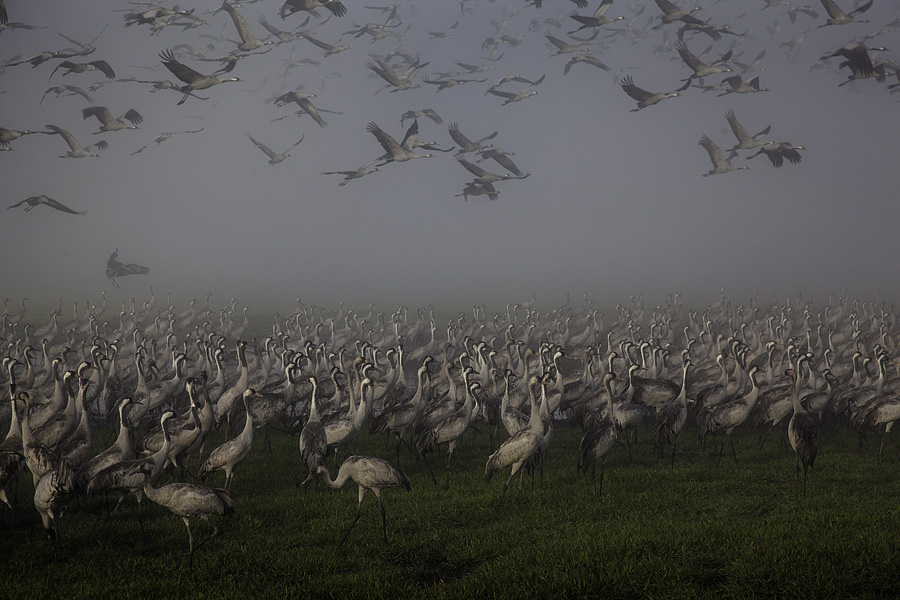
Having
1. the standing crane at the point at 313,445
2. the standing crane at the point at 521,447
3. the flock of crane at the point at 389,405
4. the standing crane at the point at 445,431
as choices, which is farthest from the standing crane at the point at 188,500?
the standing crane at the point at 445,431

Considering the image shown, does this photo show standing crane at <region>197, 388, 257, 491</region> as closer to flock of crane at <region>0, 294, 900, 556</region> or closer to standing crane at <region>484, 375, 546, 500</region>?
flock of crane at <region>0, 294, 900, 556</region>

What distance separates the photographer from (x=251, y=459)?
48.4 ft

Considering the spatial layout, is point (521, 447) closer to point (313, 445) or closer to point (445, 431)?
point (445, 431)

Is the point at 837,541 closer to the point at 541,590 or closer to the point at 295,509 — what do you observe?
the point at 541,590

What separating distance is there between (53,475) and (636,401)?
13168 mm

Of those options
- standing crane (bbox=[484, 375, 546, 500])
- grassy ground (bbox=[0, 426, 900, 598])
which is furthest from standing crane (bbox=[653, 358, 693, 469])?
standing crane (bbox=[484, 375, 546, 500])

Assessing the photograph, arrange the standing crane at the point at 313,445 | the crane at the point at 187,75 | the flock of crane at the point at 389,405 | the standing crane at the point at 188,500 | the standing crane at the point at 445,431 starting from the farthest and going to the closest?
the crane at the point at 187,75, the standing crane at the point at 445,431, the standing crane at the point at 313,445, the flock of crane at the point at 389,405, the standing crane at the point at 188,500

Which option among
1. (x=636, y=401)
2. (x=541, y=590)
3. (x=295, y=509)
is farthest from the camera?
(x=636, y=401)

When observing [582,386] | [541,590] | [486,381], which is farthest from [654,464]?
[541,590]

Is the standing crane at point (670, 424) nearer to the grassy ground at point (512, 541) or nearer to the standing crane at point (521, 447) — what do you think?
the grassy ground at point (512, 541)

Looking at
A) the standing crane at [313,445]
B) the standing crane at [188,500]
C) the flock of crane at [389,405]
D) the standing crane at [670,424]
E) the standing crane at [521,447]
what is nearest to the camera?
the standing crane at [188,500]

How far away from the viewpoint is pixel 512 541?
9.59m

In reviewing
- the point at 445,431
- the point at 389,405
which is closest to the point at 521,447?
the point at 445,431

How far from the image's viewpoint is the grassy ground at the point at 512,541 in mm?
7949
